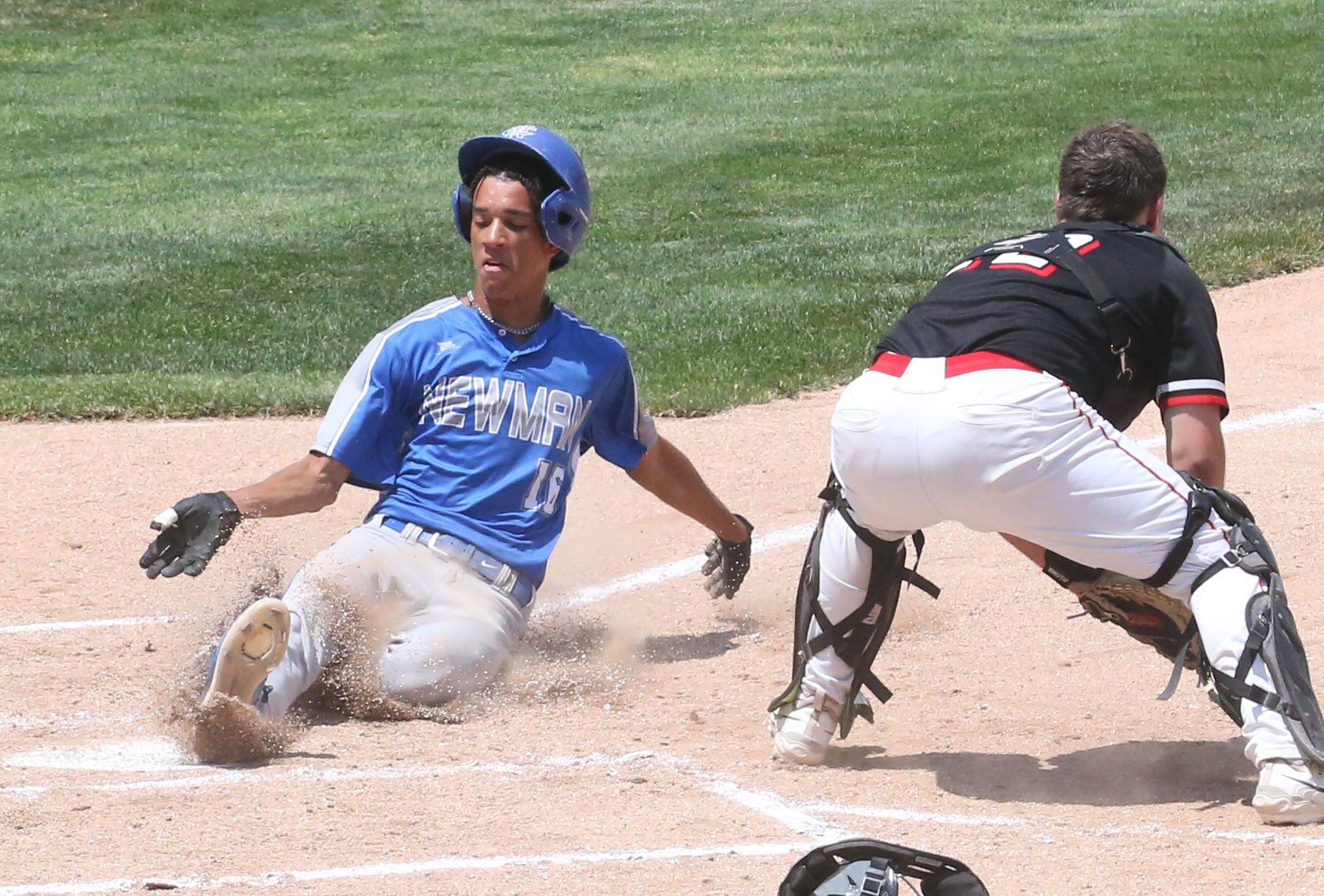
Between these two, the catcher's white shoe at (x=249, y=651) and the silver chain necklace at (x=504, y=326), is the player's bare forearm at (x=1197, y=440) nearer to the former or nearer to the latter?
the silver chain necklace at (x=504, y=326)

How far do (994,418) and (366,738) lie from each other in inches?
71.0

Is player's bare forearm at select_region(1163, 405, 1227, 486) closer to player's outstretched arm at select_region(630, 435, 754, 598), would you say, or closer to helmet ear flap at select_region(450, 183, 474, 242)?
player's outstretched arm at select_region(630, 435, 754, 598)

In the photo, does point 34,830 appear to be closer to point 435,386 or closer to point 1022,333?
point 435,386

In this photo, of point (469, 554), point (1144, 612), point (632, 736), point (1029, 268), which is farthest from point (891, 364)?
point (469, 554)

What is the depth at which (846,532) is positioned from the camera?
4.29 metres

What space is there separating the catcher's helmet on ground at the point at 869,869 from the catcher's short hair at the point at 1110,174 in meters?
1.83

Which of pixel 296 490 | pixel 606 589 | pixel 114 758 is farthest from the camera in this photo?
pixel 606 589

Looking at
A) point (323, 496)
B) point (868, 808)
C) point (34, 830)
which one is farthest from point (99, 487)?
point (868, 808)

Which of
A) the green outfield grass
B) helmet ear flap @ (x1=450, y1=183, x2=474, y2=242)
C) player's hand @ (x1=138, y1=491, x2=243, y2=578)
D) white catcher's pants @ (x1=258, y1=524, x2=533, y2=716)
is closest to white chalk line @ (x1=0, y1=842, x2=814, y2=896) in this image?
player's hand @ (x1=138, y1=491, x2=243, y2=578)

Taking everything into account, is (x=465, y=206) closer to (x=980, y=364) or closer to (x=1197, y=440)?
(x=980, y=364)

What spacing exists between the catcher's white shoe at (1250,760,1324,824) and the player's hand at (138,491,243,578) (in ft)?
8.04

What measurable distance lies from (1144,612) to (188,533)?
2278mm

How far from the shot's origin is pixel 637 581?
6.29 m

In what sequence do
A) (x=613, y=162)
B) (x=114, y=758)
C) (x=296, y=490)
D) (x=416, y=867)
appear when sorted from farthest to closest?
(x=613, y=162), (x=296, y=490), (x=114, y=758), (x=416, y=867)
